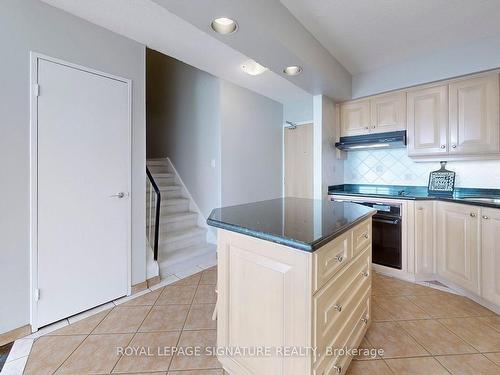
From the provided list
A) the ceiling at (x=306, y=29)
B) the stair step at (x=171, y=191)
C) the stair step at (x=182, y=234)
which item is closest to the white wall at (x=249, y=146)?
the stair step at (x=182, y=234)

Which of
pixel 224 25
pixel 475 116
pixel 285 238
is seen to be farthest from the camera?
pixel 475 116

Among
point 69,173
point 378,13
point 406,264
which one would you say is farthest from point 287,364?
point 378,13

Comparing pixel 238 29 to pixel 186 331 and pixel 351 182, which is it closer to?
pixel 186 331

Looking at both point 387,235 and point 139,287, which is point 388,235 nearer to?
point 387,235

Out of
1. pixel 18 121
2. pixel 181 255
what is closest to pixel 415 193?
pixel 181 255

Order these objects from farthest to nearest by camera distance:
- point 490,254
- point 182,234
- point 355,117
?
point 182,234 → point 355,117 → point 490,254

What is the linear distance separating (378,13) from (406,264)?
2330mm

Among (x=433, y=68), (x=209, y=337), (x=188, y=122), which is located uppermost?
(x=433, y=68)

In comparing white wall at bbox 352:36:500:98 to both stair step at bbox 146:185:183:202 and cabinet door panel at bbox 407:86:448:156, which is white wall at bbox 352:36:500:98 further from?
stair step at bbox 146:185:183:202

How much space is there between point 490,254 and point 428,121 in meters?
1.41

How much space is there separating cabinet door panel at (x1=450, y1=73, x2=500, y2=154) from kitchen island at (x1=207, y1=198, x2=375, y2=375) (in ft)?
6.11

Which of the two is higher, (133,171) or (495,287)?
(133,171)

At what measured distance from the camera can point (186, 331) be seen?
1762 millimetres

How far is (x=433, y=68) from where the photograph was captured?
100 inches
